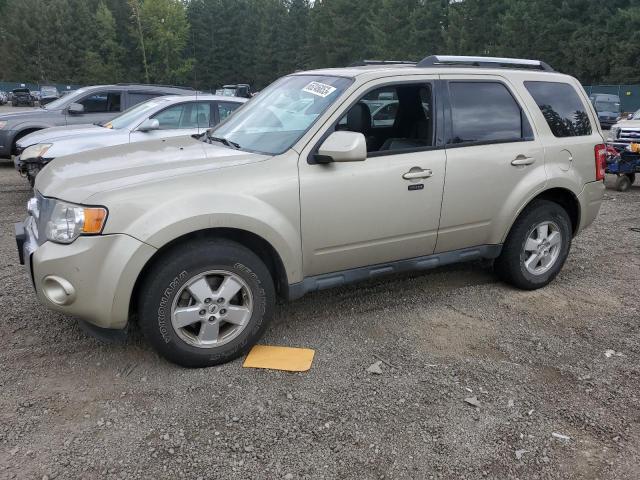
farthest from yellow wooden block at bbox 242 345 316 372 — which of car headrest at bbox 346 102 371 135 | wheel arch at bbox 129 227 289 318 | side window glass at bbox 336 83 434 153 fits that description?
car headrest at bbox 346 102 371 135

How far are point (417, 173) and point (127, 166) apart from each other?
1945mm

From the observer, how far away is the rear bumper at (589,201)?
15.9 feet

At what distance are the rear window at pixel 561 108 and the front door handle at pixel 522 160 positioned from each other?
0.41 m

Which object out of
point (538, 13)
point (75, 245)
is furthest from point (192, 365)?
point (538, 13)

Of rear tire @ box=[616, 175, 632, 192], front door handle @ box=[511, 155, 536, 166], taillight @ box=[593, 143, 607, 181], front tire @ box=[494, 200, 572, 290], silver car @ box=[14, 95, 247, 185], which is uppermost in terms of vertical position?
front door handle @ box=[511, 155, 536, 166]

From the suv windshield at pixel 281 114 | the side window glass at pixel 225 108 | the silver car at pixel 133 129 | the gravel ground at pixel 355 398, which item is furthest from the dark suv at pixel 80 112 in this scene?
the suv windshield at pixel 281 114

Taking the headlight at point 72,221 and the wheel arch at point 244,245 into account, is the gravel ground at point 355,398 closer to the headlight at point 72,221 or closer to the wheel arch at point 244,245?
the wheel arch at point 244,245

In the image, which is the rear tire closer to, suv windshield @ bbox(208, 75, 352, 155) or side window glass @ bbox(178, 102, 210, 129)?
side window glass @ bbox(178, 102, 210, 129)

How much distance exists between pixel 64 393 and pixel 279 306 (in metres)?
1.77

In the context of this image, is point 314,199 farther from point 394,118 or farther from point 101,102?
point 101,102

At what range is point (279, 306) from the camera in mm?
4492

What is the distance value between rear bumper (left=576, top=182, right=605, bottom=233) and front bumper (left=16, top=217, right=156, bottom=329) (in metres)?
3.71

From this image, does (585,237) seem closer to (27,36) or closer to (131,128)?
(131,128)

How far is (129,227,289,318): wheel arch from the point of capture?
323cm
